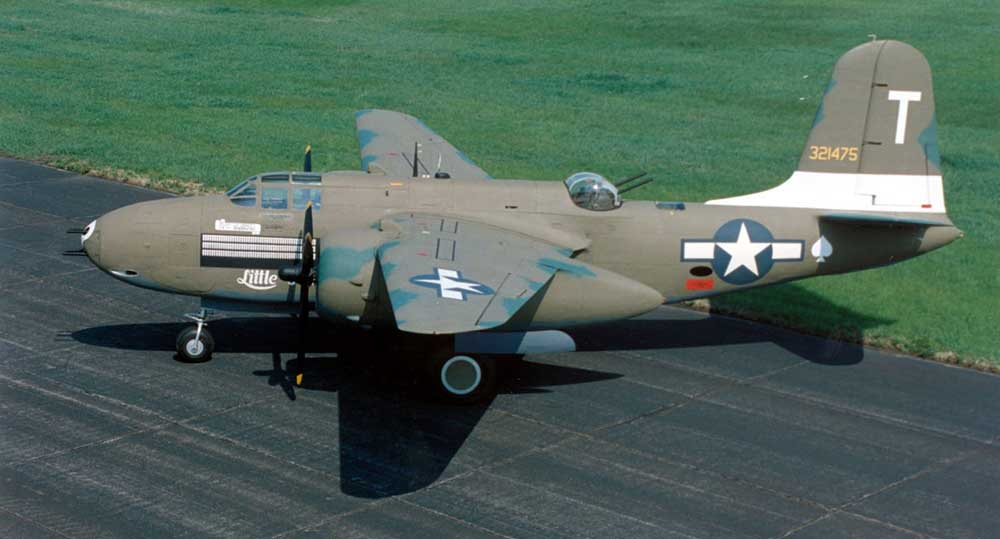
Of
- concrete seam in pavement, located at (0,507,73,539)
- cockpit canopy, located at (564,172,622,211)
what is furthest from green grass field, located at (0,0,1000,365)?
concrete seam in pavement, located at (0,507,73,539)

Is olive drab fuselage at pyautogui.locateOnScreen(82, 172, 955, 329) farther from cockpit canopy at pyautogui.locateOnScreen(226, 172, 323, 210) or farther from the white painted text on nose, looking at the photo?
the white painted text on nose

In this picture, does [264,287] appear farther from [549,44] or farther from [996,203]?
[549,44]

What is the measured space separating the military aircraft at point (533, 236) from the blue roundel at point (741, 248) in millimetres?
26

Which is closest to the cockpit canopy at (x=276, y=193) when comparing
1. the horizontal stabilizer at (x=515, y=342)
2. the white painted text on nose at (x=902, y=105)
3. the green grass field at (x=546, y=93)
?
the horizontal stabilizer at (x=515, y=342)

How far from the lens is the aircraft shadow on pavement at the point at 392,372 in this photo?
17.1 metres

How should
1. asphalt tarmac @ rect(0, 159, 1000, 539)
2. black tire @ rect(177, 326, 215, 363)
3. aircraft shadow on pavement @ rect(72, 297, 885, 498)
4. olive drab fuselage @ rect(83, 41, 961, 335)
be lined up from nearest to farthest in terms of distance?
asphalt tarmac @ rect(0, 159, 1000, 539) → aircraft shadow on pavement @ rect(72, 297, 885, 498) → olive drab fuselage @ rect(83, 41, 961, 335) → black tire @ rect(177, 326, 215, 363)

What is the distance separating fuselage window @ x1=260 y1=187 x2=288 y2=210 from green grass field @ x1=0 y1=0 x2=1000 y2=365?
9.96m

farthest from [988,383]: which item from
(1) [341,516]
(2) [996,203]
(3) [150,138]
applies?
(3) [150,138]

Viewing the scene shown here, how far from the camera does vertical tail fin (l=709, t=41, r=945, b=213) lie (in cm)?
2189

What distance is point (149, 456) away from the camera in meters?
16.8

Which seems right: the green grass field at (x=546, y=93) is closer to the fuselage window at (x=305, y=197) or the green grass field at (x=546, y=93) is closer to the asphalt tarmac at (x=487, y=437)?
the asphalt tarmac at (x=487, y=437)

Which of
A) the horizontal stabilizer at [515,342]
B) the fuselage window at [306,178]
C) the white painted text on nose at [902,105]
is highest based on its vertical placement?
the white painted text on nose at [902,105]

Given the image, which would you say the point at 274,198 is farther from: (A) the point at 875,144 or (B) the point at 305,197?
(A) the point at 875,144

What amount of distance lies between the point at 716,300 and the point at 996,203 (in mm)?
13129
